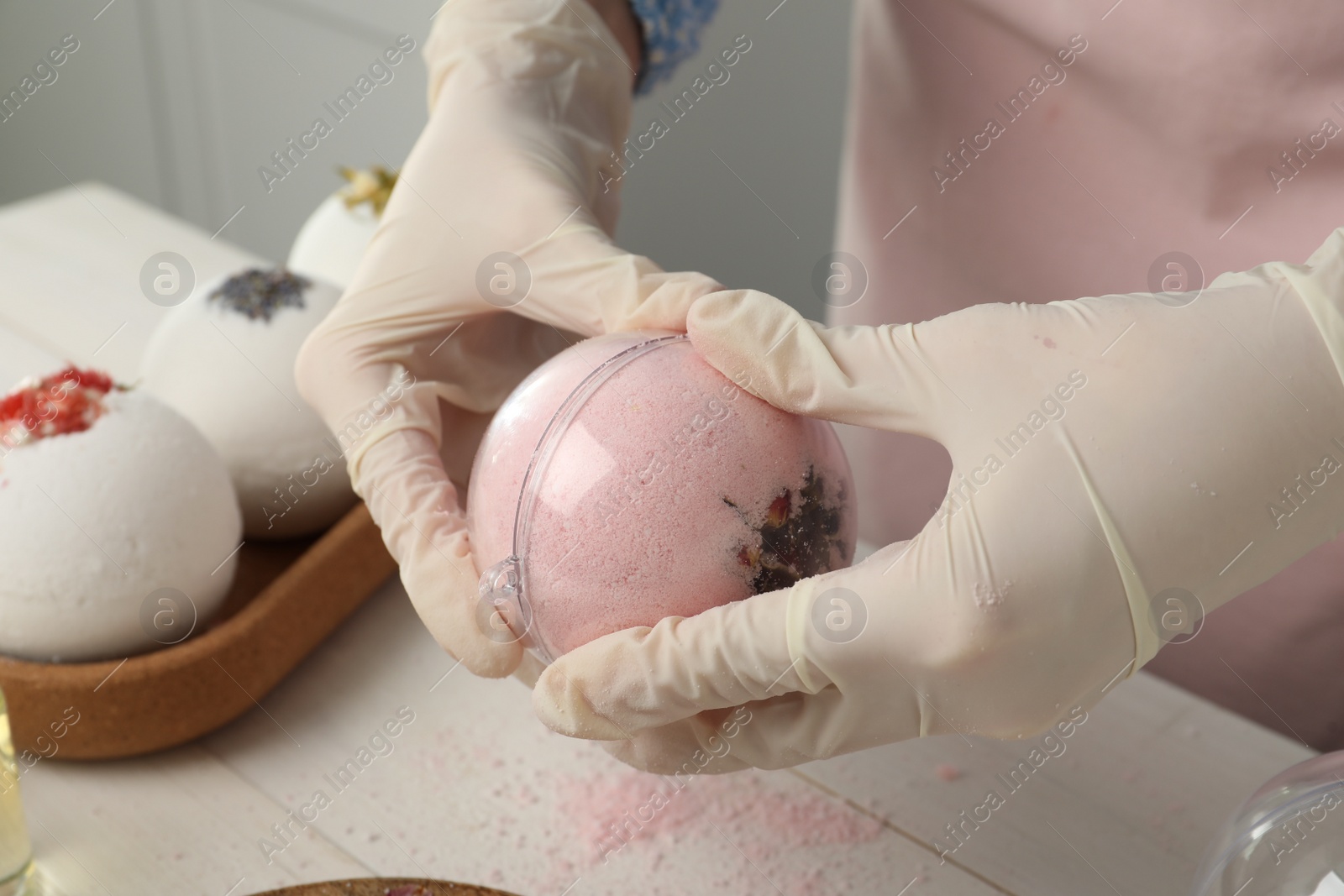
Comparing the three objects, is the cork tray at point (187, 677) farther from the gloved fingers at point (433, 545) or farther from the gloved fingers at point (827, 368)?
the gloved fingers at point (827, 368)

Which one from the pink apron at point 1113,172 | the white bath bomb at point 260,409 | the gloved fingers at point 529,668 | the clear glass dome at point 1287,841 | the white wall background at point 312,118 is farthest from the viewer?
the white wall background at point 312,118

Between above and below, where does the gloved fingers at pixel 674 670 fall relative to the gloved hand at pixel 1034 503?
below

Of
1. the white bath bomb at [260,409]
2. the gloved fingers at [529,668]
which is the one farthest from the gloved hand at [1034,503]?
the white bath bomb at [260,409]

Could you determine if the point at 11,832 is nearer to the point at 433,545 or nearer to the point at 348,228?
the point at 433,545

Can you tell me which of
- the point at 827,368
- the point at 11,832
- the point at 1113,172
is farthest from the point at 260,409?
the point at 1113,172

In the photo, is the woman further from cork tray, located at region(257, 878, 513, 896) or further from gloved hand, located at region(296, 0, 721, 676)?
cork tray, located at region(257, 878, 513, 896)

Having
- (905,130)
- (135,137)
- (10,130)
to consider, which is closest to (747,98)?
(905,130)

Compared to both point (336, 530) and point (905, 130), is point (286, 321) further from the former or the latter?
point (905, 130)
